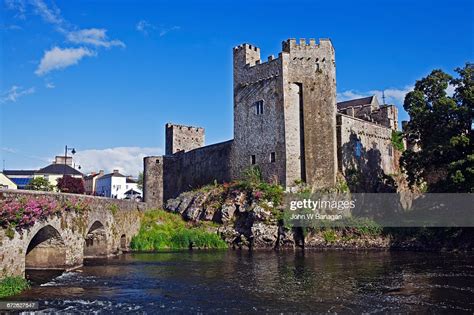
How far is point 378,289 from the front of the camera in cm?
2066

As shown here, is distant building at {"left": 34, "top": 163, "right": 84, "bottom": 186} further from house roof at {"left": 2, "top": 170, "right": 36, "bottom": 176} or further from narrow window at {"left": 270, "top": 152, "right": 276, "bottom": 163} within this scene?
narrow window at {"left": 270, "top": 152, "right": 276, "bottom": 163}

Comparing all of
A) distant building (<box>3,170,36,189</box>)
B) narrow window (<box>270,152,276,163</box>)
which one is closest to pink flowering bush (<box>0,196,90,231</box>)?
narrow window (<box>270,152,276,163</box>)

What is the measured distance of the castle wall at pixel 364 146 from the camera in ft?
154

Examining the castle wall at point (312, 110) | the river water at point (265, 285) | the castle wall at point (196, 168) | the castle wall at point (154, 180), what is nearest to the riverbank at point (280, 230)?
the castle wall at point (312, 110)

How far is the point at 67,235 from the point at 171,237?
Answer: 57.2ft

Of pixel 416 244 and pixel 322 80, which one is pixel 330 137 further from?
pixel 416 244

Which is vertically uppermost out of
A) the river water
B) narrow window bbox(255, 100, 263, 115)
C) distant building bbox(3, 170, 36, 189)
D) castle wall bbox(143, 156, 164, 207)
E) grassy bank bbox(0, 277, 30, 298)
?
narrow window bbox(255, 100, 263, 115)

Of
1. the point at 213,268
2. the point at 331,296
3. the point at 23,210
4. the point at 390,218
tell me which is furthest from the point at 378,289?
the point at 390,218

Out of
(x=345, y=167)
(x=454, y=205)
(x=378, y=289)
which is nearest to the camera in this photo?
(x=378, y=289)

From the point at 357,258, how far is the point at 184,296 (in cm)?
1631

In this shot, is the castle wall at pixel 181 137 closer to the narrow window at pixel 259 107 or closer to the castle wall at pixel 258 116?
the castle wall at pixel 258 116

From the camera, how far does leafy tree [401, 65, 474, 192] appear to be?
36000mm

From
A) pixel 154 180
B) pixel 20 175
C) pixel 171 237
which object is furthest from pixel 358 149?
pixel 20 175

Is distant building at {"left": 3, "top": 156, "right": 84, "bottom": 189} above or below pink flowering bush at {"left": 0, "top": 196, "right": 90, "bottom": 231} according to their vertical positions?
above
